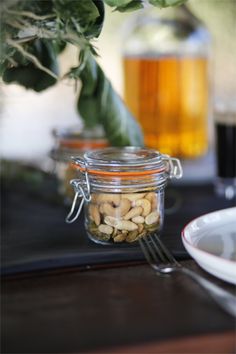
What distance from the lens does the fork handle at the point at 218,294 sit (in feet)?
1.26

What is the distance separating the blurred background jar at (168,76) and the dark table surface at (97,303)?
0.39 metres

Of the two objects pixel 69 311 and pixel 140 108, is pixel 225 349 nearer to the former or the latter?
pixel 69 311

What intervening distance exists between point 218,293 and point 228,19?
0.77 meters

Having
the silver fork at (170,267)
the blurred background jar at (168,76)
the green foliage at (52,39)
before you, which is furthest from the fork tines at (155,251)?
the blurred background jar at (168,76)

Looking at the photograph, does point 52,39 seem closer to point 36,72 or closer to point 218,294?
point 36,72

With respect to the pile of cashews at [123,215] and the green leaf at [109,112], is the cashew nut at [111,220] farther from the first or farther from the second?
the green leaf at [109,112]

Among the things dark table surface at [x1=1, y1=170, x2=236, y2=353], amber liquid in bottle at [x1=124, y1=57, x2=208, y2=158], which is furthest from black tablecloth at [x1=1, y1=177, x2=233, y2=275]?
amber liquid in bottle at [x1=124, y1=57, x2=208, y2=158]

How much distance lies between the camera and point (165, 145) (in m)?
0.94

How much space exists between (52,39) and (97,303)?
0.23 metres

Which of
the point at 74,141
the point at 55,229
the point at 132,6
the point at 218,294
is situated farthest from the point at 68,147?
the point at 218,294

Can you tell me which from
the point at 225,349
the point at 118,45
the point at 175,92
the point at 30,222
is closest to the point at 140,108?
the point at 175,92

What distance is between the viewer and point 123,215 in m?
0.50

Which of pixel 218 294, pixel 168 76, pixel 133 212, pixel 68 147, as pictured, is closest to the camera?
pixel 218 294

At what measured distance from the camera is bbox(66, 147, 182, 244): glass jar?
0.50 m
